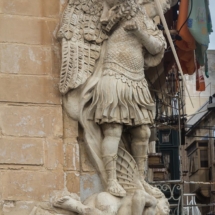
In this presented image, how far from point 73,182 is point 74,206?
0.28 m

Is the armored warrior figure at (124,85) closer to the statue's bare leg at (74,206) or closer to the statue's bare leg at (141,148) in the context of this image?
the statue's bare leg at (141,148)

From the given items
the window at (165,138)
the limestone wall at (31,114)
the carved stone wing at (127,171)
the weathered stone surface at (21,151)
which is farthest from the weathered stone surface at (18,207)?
the window at (165,138)

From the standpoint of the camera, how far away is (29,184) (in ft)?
23.1

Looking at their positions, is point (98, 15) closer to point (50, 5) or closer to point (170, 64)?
point (50, 5)

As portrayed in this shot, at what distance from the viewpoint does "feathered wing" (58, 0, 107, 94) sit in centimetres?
732

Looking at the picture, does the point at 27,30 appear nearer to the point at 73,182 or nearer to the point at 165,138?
the point at 73,182

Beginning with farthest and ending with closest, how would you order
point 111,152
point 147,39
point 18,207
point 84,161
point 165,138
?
point 165,138 → point 147,39 → point 84,161 → point 111,152 → point 18,207

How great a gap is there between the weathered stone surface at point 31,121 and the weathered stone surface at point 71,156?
0.13 metres

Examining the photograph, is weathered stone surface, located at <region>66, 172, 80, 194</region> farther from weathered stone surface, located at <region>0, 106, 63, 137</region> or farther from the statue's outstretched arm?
the statue's outstretched arm

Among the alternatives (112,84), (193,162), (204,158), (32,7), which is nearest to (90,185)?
(112,84)

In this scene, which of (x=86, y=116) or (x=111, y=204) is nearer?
(x=111, y=204)

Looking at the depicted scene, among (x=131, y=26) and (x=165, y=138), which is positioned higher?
(x=165, y=138)

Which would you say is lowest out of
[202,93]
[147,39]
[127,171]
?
[127,171]

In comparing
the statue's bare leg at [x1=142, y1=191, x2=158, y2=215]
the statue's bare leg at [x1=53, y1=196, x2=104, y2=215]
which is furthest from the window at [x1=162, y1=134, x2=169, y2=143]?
the statue's bare leg at [x1=53, y1=196, x2=104, y2=215]
